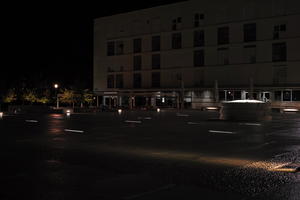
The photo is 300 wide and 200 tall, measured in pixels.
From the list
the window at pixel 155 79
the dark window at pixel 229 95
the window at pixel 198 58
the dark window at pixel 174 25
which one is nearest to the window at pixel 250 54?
the dark window at pixel 229 95

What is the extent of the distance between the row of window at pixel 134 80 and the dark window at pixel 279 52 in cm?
1939

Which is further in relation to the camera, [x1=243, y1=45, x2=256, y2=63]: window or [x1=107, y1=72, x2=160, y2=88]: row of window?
[x1=107, y1=72, x2=160, y2=88]: row of window

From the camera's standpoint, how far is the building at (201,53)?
51250mm

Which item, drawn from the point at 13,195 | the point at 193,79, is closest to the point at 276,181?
the point at 13,195

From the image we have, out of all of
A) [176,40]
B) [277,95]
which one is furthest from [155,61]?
[277,95]

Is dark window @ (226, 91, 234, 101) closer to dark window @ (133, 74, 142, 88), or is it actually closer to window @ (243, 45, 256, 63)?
window @ (243, 45, 256, 63)

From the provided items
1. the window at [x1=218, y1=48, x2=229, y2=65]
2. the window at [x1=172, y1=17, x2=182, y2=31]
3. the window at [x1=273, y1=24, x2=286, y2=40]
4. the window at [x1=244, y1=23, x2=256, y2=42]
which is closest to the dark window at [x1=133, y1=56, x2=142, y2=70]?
the window at [x1=172, y1=17, x2=182, y2=31]

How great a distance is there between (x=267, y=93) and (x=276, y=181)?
157 feet

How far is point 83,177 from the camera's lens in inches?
297

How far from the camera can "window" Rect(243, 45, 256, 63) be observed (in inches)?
2126

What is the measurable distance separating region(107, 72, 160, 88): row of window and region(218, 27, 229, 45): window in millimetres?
12150

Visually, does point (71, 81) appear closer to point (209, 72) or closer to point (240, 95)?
point (209, 72)

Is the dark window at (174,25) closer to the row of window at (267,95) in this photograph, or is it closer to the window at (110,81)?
the row of window at (267,95)

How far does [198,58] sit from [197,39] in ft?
9.78
